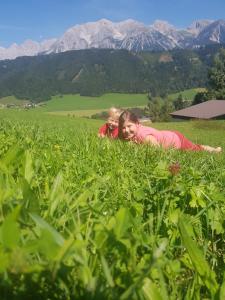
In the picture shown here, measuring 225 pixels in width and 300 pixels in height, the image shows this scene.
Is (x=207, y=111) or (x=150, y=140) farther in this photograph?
(x=207, y=111)

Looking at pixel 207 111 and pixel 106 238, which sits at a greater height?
pixel 106 238

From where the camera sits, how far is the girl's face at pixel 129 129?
323 inches

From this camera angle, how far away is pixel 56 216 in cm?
166

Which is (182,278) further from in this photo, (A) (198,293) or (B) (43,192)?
(B) (43,192)

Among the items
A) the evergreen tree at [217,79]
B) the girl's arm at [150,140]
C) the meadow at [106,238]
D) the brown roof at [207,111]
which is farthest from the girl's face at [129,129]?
the evergreen tree at [217,79]

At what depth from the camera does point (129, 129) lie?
8.22m

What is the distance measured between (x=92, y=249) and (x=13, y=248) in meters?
0.51

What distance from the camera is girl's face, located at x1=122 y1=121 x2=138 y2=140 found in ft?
26.9

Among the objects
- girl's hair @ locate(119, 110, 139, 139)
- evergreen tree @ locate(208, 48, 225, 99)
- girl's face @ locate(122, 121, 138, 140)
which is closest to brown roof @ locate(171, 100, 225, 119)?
evergreen tree @ locate(208, 48, 225, 99)

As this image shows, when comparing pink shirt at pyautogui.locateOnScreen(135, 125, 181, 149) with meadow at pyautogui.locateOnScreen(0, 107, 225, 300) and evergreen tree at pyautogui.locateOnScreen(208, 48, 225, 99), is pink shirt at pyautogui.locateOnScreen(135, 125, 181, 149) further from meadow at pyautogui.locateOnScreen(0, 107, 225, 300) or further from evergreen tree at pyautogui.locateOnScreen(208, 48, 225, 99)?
evergreen tree at pyautogui.locateOnScreen(208, 48, 225, 99)

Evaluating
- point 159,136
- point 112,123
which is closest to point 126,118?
point 159,136

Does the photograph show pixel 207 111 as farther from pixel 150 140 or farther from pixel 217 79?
pixel 150 140

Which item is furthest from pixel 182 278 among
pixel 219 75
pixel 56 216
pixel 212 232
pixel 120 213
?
pixel 219 75

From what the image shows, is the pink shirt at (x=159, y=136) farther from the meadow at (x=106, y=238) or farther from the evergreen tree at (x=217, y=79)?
the evergreen tree at (x=217, y=79)
